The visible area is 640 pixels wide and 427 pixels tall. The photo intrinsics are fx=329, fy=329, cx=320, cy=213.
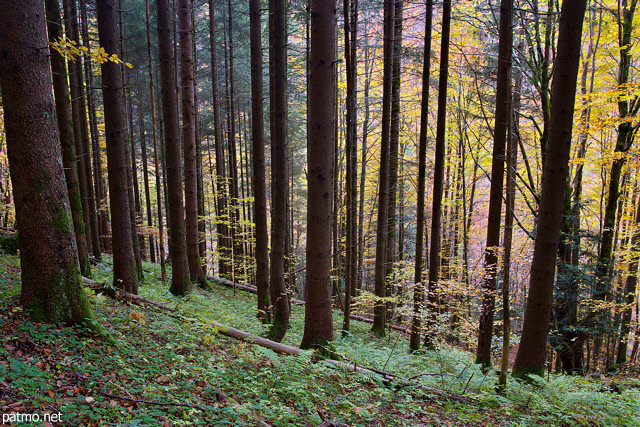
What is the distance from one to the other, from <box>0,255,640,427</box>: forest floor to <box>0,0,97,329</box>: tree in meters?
0.39

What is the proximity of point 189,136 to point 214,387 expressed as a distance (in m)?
8.66

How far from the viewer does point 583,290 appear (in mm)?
8859

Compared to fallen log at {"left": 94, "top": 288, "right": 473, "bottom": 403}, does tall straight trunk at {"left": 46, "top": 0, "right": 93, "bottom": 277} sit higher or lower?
higher

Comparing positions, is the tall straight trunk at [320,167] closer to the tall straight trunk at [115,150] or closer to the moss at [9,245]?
the tall straight trunk at [115,150]

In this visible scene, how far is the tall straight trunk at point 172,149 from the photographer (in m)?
9.08

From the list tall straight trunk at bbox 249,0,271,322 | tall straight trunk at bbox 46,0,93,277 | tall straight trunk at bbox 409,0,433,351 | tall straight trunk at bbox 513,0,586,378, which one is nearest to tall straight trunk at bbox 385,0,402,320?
tall straight trunk at bbox 409,0,433,351

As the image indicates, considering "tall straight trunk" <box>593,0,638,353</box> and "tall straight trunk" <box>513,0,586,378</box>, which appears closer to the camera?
"tall straight trunk" <box>513,0,586,378</box>

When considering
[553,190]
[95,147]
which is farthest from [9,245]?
[553,190]

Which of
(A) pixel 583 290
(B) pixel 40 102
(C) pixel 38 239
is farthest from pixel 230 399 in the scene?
(A) pixel 583 290

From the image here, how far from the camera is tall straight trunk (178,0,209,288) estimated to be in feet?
33.0

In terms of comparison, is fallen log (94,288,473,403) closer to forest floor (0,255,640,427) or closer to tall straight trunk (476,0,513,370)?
forest floor (0,255,640,427)

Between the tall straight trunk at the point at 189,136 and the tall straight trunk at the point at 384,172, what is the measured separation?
19.1ft

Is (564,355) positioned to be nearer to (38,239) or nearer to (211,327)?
(211,327)

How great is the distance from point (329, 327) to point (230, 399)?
2.54 metres
